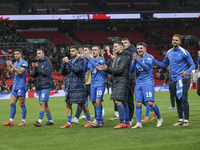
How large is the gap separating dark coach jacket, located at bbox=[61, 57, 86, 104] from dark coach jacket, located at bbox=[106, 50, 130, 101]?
923 millimetres

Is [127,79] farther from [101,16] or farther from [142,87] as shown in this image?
[101,16]

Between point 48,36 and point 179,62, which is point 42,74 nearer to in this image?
point 179,62

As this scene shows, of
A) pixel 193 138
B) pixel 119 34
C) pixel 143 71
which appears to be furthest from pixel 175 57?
pixel 119 34

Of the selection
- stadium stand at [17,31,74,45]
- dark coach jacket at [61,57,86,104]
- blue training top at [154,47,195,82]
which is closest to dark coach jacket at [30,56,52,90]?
dark coach jacket at [61,57,86,104]

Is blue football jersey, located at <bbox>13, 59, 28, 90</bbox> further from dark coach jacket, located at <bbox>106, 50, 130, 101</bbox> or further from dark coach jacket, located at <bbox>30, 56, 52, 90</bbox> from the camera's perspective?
dark coach jacket, located at <bbox>106, 50, 130, 101</bbox>

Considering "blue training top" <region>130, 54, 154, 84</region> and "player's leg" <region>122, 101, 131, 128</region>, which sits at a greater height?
"blue training top" <region>130, 54, 154, 84</region>

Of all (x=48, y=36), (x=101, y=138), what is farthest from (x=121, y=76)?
(x=48, y=36)

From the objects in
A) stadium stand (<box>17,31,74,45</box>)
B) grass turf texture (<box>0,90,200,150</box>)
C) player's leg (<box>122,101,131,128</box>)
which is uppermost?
stadium stand (<box>17,31,74,45</box>)

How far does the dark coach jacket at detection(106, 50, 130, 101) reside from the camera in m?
9.12

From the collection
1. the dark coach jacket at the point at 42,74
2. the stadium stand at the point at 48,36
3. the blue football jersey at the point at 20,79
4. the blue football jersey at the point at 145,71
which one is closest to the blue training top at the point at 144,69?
the blue football jersey at the point at 145,71

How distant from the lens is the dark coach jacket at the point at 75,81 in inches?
377

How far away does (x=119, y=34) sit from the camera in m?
46.7

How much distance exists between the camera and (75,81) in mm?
9719

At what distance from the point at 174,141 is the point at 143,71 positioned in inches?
101
